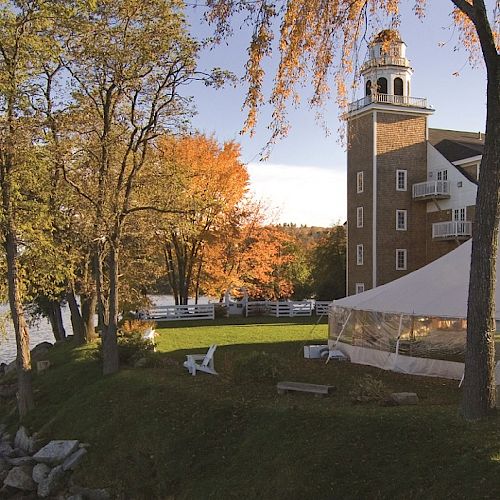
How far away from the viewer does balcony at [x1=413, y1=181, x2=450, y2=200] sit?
32.6m

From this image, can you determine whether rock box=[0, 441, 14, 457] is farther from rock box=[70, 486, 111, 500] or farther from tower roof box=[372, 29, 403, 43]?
tower roof box=[372, 29, 403, 43]

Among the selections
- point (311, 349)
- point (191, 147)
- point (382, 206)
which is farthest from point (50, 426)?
point (382, 206)

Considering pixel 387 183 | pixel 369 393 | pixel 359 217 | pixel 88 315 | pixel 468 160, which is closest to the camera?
pixel 369 393

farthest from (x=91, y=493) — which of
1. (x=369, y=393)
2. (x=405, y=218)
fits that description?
(x=405, y=218)

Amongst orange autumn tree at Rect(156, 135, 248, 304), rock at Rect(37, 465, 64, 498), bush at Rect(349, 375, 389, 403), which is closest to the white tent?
bush at Rect(349, 375, 389, 403)

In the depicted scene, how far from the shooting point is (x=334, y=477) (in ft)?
27.1

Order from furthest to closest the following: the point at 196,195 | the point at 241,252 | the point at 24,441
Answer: the point at 241,252 → the point at 196,195 → the point at 24,441

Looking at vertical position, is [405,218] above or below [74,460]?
above

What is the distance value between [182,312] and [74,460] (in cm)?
2090

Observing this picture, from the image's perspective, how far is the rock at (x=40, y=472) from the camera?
1178 centimetres

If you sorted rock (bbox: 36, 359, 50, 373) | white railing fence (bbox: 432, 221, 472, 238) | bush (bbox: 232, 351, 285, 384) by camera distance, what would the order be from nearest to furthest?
bush (bbox: 232, 351, 285, 384)
rock (bbox: 36, 359, 50, 373)
white railing fence (bbox: 432, 221, 472, 238)

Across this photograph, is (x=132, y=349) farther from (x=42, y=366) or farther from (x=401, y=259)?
(x=401, y=259)

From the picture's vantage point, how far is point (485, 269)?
27.6 feet

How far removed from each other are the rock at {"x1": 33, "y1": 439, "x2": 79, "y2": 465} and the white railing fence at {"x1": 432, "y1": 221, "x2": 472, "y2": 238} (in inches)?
936
